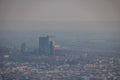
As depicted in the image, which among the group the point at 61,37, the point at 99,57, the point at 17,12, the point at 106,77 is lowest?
the point at 106,77

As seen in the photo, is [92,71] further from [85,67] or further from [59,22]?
[59,22]

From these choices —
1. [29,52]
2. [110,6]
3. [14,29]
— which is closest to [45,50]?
[29,52]

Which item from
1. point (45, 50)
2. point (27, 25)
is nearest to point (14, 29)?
point (27, 25)

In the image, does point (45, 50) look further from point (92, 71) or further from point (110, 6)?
point (110, 6)

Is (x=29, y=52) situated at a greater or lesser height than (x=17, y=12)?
lesser

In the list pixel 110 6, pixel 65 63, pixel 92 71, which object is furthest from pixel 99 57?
pixel 110 6

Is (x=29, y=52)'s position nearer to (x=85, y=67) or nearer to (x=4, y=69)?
(x=4, y=69)

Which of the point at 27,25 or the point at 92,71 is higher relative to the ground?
the point at 27,25
